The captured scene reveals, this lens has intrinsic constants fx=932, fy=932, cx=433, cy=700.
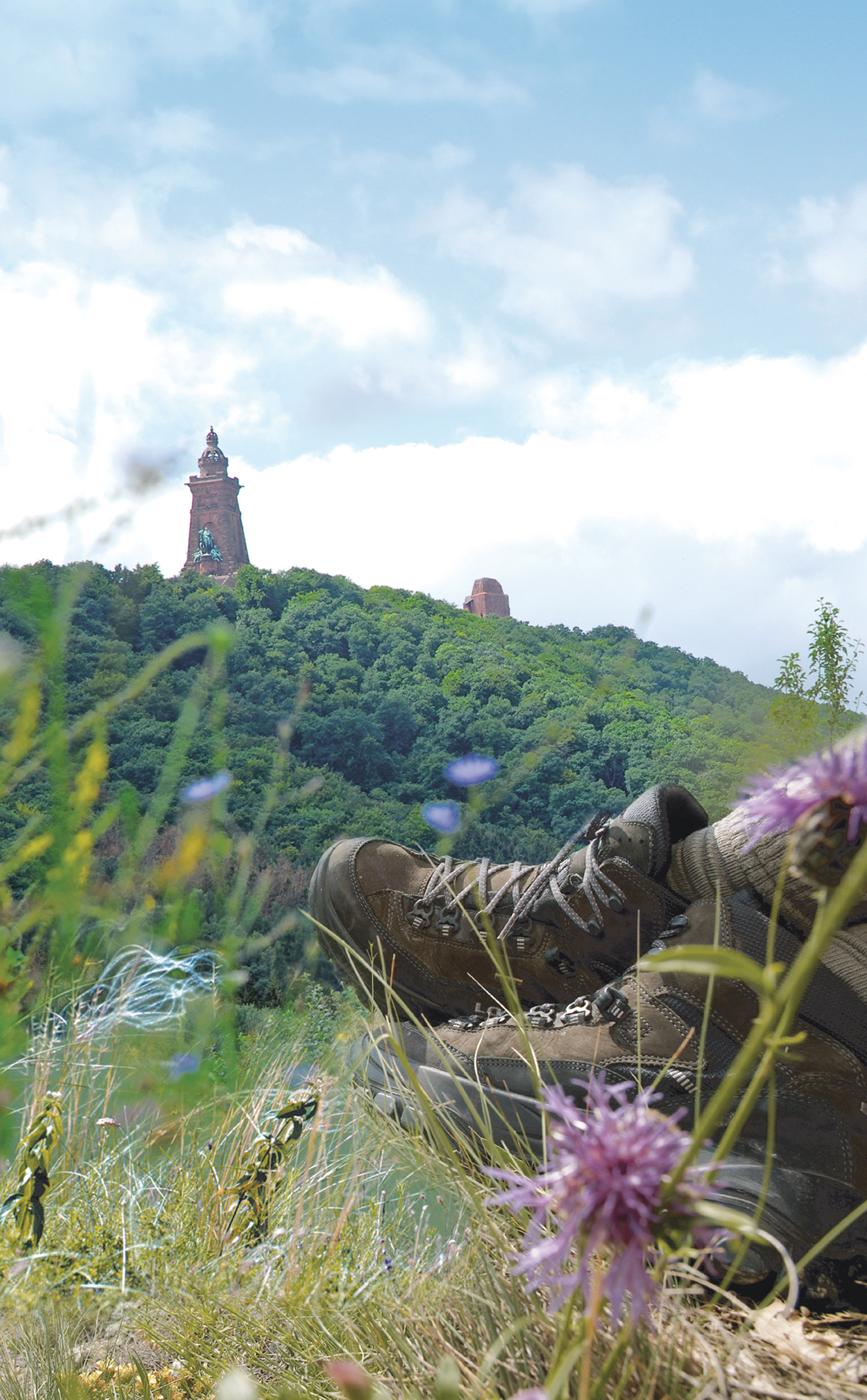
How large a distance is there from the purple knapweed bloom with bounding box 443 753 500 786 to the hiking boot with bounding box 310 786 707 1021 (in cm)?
143

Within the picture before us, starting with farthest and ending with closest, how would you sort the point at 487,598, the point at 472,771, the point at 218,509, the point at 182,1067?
the point at 218,509, the point at 487,598, the point at 472,771, the point at 182,1067

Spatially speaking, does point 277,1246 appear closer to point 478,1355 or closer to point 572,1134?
point 478,1355

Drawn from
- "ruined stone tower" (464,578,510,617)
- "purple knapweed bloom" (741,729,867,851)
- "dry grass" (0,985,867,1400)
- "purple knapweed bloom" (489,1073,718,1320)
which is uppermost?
"ruined stone tower" (464,578,510,617)

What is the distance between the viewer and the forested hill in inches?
193

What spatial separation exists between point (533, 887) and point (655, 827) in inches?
7.6

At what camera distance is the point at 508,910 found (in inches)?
50.7

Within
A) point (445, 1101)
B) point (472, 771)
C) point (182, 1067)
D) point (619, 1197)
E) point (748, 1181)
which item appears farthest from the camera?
point (472, 771)

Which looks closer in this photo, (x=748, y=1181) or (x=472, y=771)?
(x=748, y=1181)

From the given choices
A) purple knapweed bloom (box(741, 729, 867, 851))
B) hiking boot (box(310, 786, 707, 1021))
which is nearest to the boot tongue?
hiking boot (box(310, 786, 707, 1021))

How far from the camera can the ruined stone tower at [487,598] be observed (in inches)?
771

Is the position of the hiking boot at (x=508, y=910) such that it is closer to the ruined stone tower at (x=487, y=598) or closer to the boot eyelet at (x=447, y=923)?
the boot eyelet at (x=447, y=923)

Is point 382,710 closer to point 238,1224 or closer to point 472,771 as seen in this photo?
point 472,771

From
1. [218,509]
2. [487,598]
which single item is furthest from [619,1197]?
[218,509]

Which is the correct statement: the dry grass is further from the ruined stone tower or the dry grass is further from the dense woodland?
the ruined stone tower
